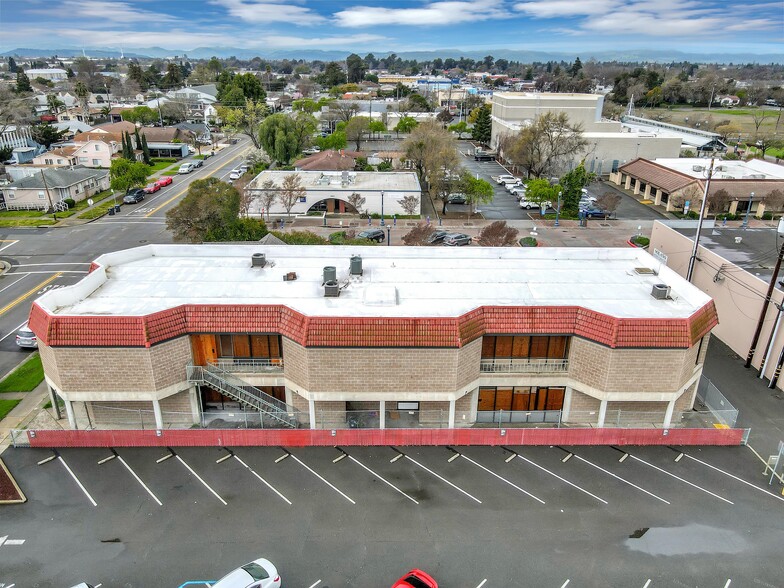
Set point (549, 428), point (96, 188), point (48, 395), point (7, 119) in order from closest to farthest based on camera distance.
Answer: point (549, 428), point (48, 395), point (96, 188), point (7, 119)

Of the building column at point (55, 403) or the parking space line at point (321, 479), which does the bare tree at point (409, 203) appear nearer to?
the parking space line at point (321, 479)

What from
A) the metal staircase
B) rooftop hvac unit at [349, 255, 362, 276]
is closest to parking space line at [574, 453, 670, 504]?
the metal staircase

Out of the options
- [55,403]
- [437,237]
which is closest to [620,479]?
[55,403]

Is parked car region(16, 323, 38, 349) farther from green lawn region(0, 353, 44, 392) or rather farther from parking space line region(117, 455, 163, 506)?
parking space line region(117, 455, 163, 506)

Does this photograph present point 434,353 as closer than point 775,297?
Yes

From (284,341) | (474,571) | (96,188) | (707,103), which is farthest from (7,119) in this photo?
(707,103)

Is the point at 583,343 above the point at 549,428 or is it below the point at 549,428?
above

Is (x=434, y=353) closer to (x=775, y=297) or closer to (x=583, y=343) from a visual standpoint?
(x=583, y=343)
